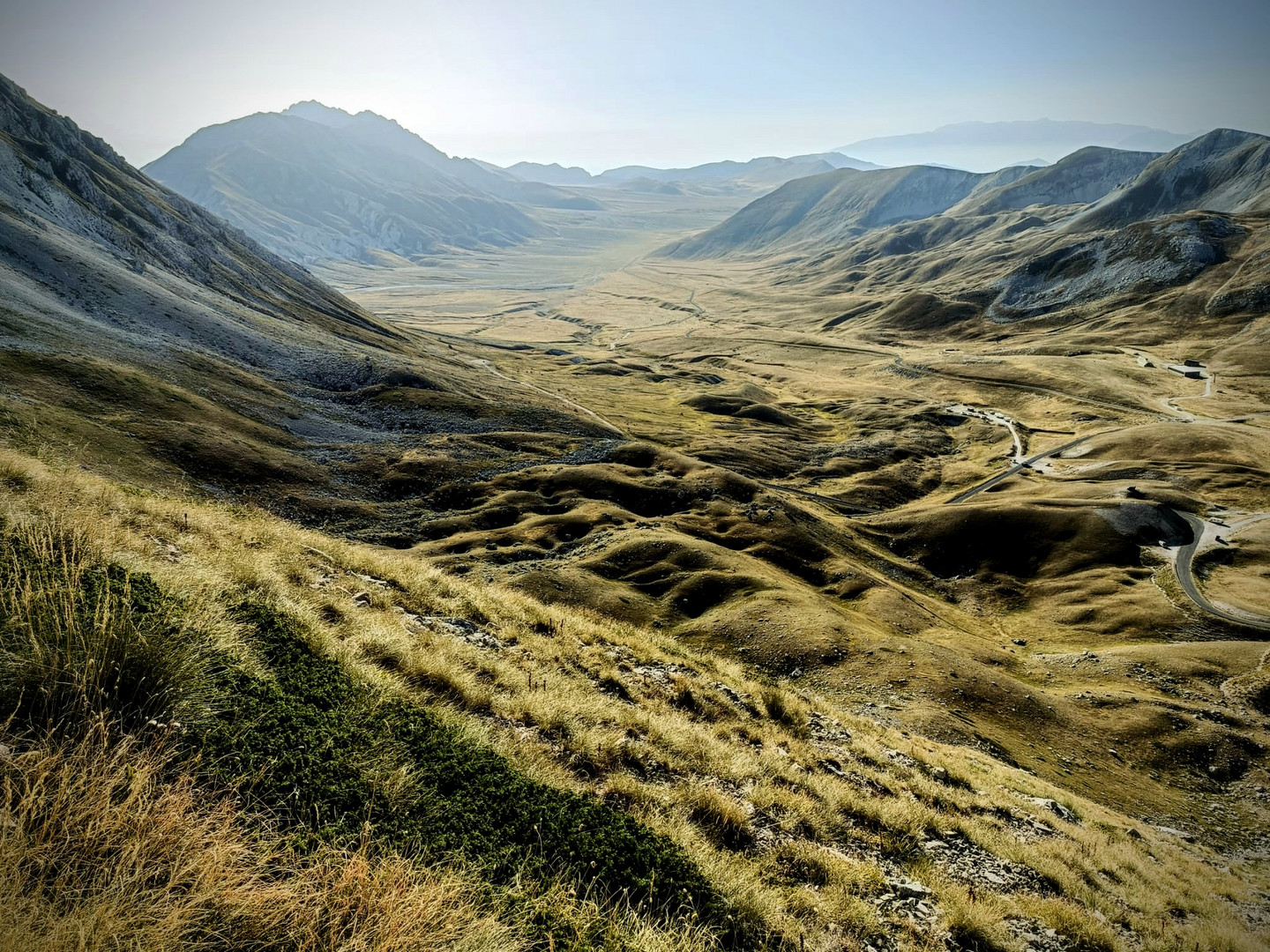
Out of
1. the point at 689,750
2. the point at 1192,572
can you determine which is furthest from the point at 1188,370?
the point at 689,750

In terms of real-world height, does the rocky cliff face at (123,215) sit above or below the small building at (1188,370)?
above

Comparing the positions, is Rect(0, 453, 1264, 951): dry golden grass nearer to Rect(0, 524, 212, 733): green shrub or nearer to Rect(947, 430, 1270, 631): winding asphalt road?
Rect(0, 524, 212, 733): green shrub

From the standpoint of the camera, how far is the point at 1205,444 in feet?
346


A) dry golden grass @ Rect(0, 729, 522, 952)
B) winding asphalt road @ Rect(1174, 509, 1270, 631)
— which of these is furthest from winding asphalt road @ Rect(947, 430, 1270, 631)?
dry golden grass @ Rect(0, 729, 522, 952)

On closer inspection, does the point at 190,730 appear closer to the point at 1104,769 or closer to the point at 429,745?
the point at 429,745

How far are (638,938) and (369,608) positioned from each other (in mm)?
11054

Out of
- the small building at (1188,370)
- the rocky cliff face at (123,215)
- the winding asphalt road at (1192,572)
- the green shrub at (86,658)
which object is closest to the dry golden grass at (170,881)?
the green shrub at (86,658)

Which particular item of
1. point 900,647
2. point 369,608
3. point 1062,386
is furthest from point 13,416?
point 1062,386

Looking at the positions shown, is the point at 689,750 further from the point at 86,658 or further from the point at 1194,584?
the point at 1194,584

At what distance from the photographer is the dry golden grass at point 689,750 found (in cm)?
887

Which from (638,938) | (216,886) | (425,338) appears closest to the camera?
(216,886)

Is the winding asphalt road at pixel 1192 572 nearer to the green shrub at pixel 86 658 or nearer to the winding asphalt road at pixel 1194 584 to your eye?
the winding asphalt road at pixel 1194 584

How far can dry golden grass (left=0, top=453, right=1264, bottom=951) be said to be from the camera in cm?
887

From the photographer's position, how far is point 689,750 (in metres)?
12.1
